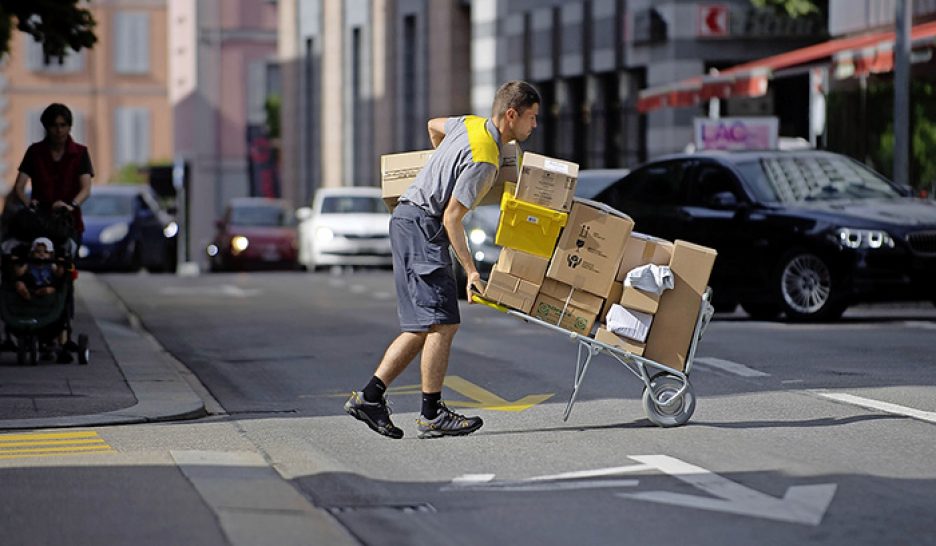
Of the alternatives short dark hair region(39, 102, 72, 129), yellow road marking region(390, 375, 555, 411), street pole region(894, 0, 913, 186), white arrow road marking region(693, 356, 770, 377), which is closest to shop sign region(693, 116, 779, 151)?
street pole region(894, 0, 913, 186)

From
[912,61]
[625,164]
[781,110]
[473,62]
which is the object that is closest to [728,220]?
[912,61]

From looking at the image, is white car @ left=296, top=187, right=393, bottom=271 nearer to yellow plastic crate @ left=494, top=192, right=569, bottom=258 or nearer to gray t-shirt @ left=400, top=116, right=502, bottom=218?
yellow plastic crate @ left=494, top=192, right=569, bottom=258

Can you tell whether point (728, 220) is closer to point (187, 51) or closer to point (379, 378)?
point (379, 378)

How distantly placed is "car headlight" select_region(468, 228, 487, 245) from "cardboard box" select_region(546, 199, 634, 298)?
1361 centimetres

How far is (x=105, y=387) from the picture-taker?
42.0 ft

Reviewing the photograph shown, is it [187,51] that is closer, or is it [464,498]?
[464,498]

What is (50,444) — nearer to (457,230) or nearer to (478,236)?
(457,230)

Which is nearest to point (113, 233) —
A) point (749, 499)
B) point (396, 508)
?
point (396, 508)

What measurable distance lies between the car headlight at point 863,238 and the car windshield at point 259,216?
23.1 meters

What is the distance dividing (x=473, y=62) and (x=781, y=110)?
16.6m

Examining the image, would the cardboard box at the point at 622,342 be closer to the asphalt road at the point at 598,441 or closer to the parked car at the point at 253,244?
the asphalt road at the point at 598,441

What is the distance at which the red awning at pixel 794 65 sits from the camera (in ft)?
85.4

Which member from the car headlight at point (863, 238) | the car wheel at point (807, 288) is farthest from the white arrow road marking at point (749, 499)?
the car wheel at point (807, 288)

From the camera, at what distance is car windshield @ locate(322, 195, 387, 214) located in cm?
3762
